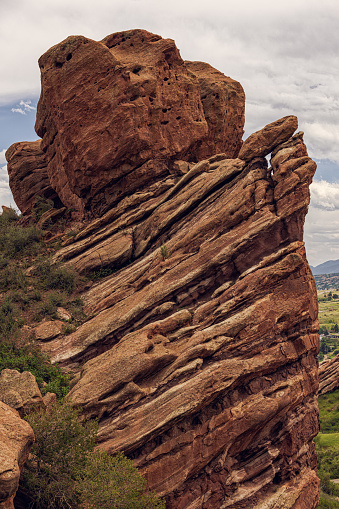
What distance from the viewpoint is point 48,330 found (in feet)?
103

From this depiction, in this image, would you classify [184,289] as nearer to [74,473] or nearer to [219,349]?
[219,349]

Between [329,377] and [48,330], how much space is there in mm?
82097

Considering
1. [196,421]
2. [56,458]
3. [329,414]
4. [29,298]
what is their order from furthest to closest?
1. [329,414]
2. [29,298]
3. [196,421]
4. [56,458]

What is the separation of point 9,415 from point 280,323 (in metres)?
18.2

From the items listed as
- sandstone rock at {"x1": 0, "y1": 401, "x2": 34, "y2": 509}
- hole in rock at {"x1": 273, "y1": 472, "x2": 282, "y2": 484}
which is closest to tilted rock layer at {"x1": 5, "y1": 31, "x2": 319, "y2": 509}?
hole in rock at {"x1": 273, "y1": 472, "x2": 282, "y2": 484}

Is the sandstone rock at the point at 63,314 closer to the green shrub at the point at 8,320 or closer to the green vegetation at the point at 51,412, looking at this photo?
the green vegetation at the point at 51,412

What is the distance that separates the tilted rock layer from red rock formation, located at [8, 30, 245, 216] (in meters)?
0.15

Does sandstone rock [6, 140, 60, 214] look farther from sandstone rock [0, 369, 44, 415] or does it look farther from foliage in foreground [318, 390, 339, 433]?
foliage in foreground [318, 390, 339, 433]

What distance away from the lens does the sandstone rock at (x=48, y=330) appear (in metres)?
31.1

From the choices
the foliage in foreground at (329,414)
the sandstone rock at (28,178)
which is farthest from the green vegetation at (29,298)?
the foliage in foreground at (329,414)

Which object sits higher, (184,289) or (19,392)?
(184,289)

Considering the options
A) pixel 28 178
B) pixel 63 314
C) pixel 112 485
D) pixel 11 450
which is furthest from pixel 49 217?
pixel 112 485

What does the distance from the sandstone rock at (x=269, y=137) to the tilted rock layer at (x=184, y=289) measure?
0.35 ft

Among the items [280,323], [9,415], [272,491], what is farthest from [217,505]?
[9,415]
